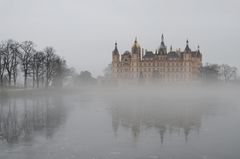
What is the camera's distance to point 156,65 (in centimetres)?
10575

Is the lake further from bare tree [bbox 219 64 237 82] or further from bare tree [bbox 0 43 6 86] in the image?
bare tree [bbox 219 64 237 82]

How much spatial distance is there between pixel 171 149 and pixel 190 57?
95.2 m

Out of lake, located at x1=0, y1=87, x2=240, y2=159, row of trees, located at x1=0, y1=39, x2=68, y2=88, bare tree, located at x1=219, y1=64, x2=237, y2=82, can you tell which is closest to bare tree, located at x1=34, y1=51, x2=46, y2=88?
row of trees, located at x1=0, y1=39, x2=68, y2=88

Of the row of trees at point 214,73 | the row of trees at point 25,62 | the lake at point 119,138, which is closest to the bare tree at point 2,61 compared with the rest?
the row of trees at point 25,62

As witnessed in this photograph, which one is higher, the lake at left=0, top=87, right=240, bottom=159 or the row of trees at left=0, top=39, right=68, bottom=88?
the row of trees at left=0, top=39, right=68, bottom=88

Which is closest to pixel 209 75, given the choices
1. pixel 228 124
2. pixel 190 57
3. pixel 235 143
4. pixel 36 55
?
pixel 190 57

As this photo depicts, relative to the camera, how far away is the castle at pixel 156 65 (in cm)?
10475

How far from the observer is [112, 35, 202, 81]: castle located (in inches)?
4124

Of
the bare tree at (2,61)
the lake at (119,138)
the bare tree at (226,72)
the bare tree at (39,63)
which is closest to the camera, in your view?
the lake at (119,138)

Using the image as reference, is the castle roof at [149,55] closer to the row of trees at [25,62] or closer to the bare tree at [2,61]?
the row of trees at [25,62]

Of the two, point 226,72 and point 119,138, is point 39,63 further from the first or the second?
point 226,72

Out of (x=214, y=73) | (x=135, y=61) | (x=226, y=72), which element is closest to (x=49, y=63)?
(x=135, y=61)

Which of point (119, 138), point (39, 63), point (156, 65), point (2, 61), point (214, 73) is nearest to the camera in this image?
point (119, 138)

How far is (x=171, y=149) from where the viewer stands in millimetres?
13766
